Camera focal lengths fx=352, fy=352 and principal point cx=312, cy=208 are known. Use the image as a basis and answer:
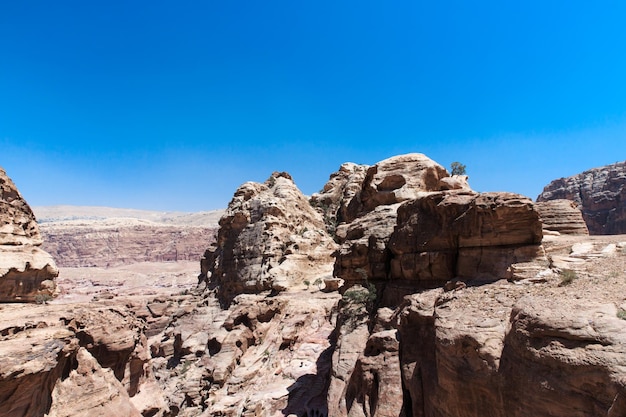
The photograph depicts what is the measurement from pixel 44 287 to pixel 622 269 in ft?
75.3

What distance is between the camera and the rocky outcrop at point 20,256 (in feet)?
51.8

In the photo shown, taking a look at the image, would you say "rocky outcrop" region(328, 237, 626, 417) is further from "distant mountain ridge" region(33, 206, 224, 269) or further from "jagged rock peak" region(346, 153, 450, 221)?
"distant mountain ridge" region(33, 206, 224, 269)

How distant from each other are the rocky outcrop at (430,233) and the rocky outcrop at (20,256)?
14937 mm

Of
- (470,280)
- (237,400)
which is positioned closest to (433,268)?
(470,280)

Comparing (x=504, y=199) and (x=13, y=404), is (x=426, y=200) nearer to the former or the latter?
(x=504, y=199)

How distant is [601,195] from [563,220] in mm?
65623

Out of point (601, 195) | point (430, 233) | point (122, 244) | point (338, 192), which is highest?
point (601, 195)

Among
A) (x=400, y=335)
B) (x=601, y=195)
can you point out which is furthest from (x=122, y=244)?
(x=601, y=195)

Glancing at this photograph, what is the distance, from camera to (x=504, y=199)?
11938 millimetres

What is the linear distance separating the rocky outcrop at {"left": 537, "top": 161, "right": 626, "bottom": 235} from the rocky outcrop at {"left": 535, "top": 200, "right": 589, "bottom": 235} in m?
56.3

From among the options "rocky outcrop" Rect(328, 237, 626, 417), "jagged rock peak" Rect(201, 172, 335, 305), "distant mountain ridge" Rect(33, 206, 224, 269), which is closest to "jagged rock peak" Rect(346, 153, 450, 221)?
"rocky outcrop" Rect(328, 237, 626, 417)

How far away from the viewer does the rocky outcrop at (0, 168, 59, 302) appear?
1578 cm

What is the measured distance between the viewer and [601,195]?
216 feet

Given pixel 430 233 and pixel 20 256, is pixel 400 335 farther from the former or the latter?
pixel 20 256
